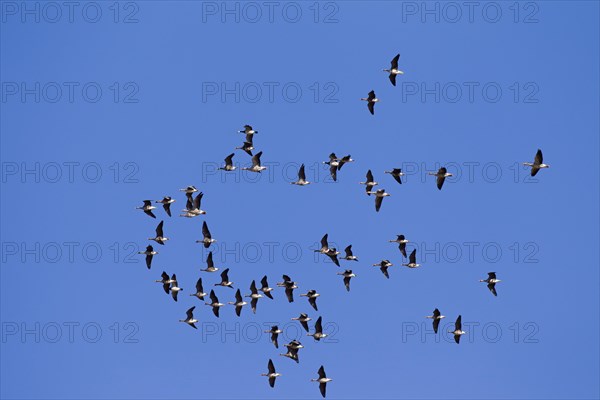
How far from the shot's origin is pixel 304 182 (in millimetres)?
127375

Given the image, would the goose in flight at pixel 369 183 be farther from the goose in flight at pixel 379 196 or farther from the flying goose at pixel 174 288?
the flying goose at pixel 174 288

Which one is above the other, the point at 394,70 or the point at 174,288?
the point at 394,70

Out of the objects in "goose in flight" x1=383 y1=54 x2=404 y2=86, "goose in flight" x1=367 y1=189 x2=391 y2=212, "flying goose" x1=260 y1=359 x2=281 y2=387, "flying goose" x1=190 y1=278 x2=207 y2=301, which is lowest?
"flying goose" x1=260 y1=359 x2=281 y2=387

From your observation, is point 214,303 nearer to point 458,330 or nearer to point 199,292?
point 199,292

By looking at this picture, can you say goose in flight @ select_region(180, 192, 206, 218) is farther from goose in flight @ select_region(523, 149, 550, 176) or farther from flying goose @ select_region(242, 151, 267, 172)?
goose in flight @ select_region(523, 149, 550, 176)

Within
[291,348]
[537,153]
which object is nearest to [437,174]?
[537,153]

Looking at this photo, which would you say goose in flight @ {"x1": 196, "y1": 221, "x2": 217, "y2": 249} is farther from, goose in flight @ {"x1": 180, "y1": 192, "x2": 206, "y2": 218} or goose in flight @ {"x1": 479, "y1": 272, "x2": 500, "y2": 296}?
goose in flight @ {"x1": 479, "y1": 272, "x2": 500, "y2": 296}

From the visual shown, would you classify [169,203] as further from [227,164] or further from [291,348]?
[291,348]

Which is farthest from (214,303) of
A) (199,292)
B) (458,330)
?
(458,330)

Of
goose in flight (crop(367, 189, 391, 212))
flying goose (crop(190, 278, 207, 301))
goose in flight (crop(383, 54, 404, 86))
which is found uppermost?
goose in flight (crop(383, 54, 404, 86))

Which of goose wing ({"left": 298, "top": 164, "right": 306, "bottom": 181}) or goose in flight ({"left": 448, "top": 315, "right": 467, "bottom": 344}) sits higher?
goose wing ({"left": 298, "top": 164, "right": 306, "bottom": 181})

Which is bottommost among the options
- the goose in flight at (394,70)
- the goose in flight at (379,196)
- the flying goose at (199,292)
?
the flying goose at (199,292)

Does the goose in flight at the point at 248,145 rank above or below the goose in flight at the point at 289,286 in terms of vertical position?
above

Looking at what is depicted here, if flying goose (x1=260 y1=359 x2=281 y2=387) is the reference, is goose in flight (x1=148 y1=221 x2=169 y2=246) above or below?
above
